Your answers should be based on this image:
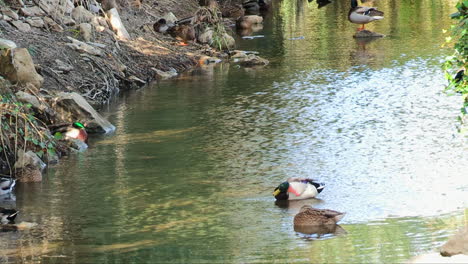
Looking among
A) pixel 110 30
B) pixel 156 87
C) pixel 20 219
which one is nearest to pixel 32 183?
pixel 20 219

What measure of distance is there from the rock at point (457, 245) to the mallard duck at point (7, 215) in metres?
4.34

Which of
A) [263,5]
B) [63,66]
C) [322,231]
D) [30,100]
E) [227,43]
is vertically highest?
[263,5]

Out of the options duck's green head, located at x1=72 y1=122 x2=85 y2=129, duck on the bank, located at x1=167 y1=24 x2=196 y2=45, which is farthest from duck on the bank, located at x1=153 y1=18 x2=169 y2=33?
duck's green head, located at x1=72 y1=122 x2=85 y2=129

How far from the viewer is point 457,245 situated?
7.41 metres

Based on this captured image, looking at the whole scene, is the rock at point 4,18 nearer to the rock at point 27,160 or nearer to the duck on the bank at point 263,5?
the rock at point 27,160

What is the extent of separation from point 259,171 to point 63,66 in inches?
232

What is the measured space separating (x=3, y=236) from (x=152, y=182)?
7.78 ft

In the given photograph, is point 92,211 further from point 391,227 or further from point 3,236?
point 391,227

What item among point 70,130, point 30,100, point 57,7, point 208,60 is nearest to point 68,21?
point 57,7

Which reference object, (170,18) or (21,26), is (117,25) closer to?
(21,26)

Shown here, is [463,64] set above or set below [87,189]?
above

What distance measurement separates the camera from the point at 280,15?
28.2 m

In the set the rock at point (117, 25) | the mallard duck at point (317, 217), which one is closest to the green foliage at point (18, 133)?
the mallard duck at point (317, 217)

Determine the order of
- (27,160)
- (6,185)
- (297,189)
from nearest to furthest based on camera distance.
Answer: (297,189)
(6,185)
(27,160)
